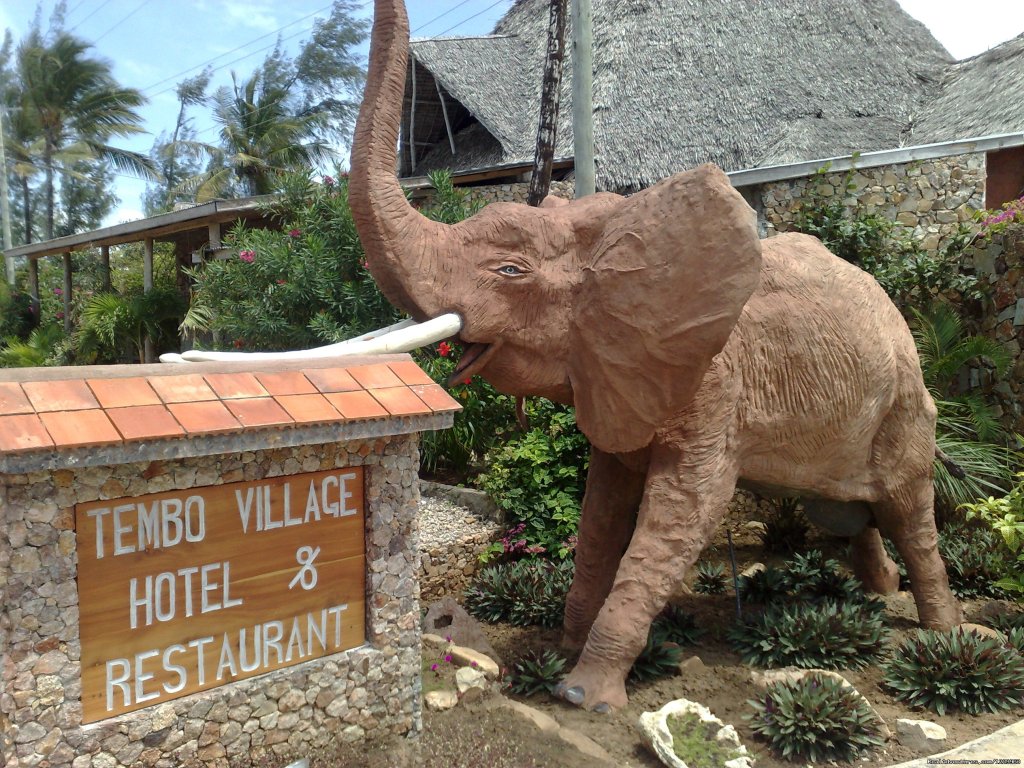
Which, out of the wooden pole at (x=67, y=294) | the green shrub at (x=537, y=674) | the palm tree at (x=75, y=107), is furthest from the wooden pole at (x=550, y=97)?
the palm tree at (x=75, y=107)

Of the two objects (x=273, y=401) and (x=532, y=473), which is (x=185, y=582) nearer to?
(x=273, y=401)

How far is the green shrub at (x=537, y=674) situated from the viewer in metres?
4.16

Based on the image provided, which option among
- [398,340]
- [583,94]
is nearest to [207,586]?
[398,340]

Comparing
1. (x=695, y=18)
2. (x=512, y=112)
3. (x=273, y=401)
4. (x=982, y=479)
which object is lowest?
(x=982, y=479)

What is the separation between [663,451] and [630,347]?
2.16 feet

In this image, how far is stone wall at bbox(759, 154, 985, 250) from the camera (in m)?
8.83

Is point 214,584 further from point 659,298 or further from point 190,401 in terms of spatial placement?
point 659,298

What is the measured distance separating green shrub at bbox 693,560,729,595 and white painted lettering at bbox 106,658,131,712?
4.34 m

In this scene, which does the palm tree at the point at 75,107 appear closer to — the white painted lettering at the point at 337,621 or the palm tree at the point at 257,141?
the palm tree at the point at 257,141

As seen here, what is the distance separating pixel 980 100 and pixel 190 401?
1259 centimetres

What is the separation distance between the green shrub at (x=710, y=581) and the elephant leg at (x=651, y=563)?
216cm

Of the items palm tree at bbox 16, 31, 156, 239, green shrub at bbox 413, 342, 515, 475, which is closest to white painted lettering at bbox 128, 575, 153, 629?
green shrub at bbox 413, 342, 515, 475

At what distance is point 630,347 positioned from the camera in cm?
369

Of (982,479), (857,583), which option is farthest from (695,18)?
(857,583)
